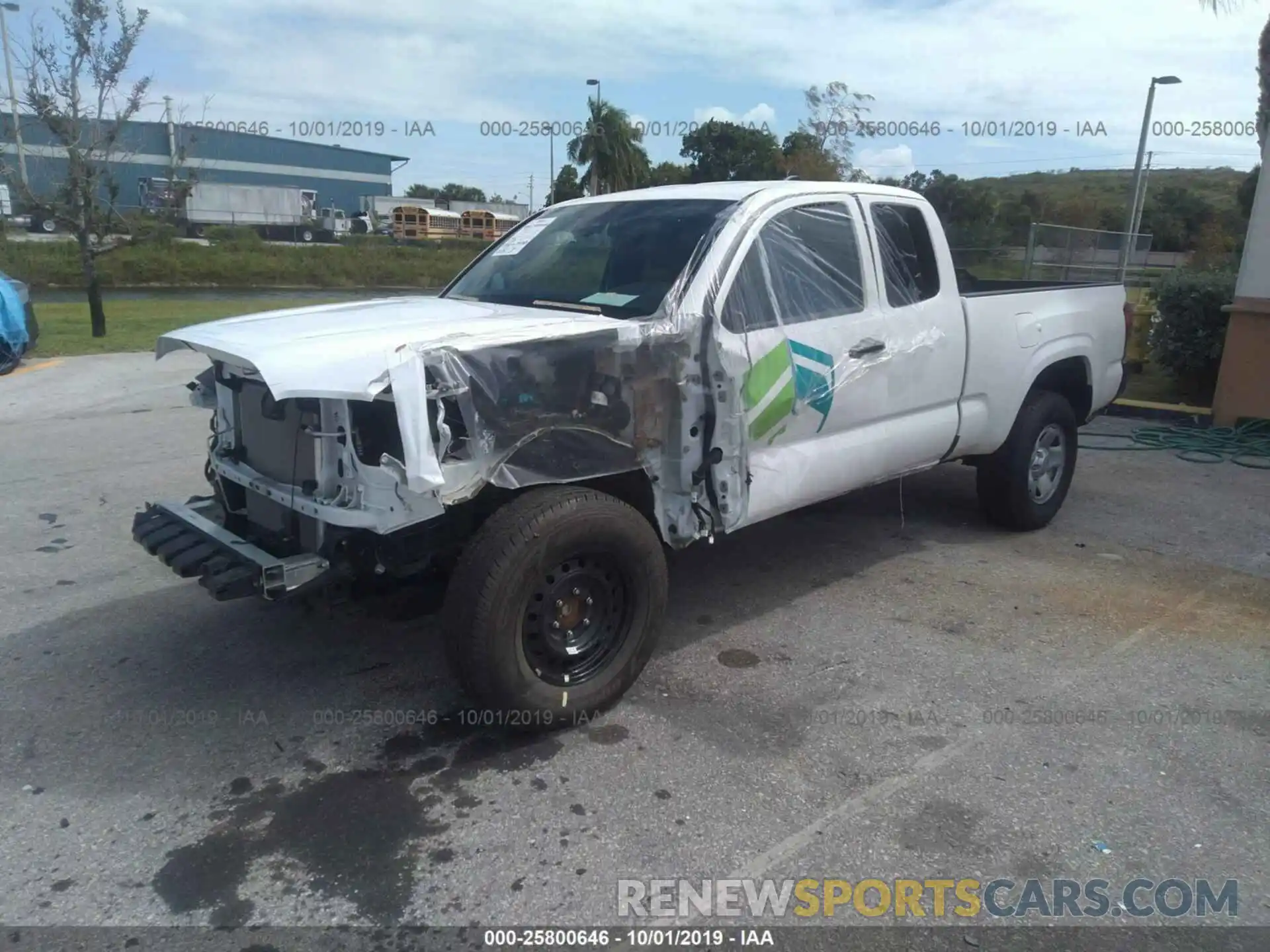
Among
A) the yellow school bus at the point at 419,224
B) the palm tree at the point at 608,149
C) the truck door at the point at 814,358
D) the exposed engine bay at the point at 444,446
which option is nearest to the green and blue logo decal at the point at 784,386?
the truck door at the point at 814,358

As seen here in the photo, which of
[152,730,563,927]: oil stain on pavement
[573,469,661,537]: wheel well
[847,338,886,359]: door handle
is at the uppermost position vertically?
[847,338,886,359]: door handle

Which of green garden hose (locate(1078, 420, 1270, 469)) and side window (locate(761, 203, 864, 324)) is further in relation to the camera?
green garden hose (locate(1078, 420, 1270, 469))

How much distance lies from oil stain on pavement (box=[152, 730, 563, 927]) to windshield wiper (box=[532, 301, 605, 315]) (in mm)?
1764

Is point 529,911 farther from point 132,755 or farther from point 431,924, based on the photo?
point 132,755

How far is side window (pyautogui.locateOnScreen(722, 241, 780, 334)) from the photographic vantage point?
4059 mm

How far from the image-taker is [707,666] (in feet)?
13.9

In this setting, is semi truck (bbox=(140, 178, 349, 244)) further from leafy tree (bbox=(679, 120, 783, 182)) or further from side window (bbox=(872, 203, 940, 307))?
side window (bbox=(872, 203, 940, 307))

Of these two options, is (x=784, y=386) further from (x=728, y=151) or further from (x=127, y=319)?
(x=728, y=151)

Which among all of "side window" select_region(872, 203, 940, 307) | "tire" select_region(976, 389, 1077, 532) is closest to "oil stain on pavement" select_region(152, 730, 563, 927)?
"side window" select_region(872, 203, 940, 307)

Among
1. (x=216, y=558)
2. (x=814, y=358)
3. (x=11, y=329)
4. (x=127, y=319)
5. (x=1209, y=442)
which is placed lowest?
(x=127, y=319)

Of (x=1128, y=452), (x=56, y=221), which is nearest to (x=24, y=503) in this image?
(x=1128, y=452)

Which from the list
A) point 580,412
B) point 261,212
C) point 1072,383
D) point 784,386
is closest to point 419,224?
point 261,212

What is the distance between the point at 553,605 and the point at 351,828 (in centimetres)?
101

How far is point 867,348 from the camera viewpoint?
15.1 feet
